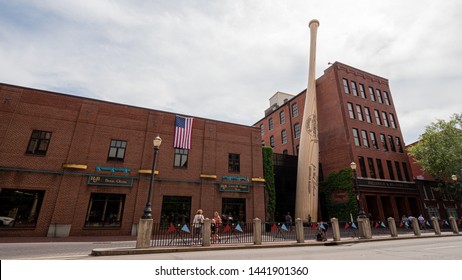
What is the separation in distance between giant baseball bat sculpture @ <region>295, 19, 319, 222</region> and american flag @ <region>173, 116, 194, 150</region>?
1276cm

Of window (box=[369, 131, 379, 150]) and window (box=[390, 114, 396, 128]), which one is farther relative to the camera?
window (box=[390, 114, 396, 128])

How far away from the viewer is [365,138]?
99.3 ft

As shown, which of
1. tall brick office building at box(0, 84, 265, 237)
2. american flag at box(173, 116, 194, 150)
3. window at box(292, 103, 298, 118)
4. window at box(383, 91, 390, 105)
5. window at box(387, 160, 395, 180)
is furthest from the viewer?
window at box(292, 103, 298, 118)

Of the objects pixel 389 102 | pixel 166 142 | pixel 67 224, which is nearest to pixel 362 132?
pixel 389 102

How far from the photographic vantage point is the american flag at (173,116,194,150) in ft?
69.0

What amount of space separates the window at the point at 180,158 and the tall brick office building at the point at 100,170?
0.29 ft

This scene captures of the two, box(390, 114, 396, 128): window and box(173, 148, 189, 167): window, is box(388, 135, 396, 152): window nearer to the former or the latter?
box(390, 114, 396, 128): window

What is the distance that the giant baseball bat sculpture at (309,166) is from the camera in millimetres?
23938

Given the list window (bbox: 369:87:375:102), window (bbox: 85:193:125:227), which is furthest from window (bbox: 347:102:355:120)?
window (bbox: 85:193:125:227)

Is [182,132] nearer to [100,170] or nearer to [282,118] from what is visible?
[100,170]

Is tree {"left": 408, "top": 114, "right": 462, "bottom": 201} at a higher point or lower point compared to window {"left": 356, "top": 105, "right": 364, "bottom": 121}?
lower

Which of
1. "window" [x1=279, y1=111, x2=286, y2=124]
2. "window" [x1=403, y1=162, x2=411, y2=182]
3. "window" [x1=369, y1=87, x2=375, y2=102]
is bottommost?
"window" [x1=403, y1=162, x2=411, y2=182]

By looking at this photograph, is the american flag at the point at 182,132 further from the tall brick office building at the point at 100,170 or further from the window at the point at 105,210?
the window at the point at 105,210

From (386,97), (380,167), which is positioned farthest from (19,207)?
(386,97)
